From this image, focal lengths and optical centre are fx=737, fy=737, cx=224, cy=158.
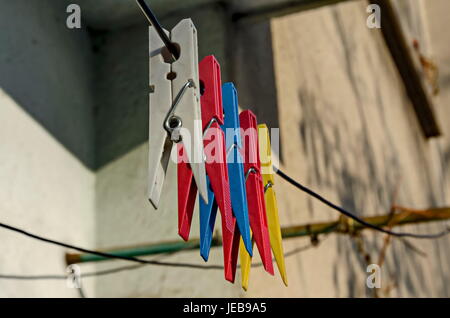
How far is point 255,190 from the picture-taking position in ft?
6.03

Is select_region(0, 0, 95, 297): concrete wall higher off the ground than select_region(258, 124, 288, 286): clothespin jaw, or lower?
higher

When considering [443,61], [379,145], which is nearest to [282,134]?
[379,145]

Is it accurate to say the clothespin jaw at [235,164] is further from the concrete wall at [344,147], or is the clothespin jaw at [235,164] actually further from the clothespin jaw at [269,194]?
the concrete wall at [344,147]

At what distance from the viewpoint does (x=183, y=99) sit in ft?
5.28

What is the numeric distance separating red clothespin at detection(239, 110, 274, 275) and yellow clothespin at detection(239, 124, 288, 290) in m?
0.04

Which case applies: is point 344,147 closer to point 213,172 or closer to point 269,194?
point 269,194

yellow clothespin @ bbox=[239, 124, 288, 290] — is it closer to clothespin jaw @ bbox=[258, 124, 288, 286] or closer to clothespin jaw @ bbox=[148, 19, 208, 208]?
clothespin jaw @ bbox=[258, 124, 288, 286]

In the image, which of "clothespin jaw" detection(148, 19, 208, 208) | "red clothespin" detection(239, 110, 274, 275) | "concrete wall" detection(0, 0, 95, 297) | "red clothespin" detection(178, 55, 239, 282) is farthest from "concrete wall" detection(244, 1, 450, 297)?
"clothespin jaw" detection(148, 19, 208, 208)

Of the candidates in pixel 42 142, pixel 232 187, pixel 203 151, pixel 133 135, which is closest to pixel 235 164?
pixel 232 187

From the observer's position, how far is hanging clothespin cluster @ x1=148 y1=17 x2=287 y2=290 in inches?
62.1

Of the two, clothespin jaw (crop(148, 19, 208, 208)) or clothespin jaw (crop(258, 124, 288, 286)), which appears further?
clothespin jaw (crop(258, 124, 288, 286))

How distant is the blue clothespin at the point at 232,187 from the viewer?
1649 mm

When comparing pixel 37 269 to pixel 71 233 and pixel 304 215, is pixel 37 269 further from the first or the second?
pixel 304 215

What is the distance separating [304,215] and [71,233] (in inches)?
46.4
